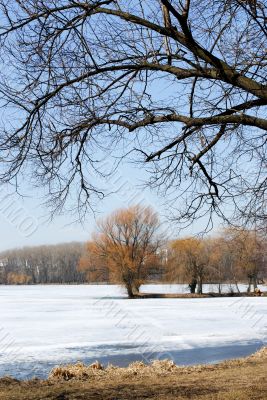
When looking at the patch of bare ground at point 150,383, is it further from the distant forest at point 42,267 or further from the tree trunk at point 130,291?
the distant forest at point 42,267

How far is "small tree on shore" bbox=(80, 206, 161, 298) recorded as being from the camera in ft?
168

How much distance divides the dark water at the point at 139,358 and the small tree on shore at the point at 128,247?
35071 millimetres

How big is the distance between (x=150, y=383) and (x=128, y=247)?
44375mm

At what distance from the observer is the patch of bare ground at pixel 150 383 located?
737cm

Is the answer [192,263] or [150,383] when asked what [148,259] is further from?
[150,383]

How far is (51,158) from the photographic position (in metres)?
6.51

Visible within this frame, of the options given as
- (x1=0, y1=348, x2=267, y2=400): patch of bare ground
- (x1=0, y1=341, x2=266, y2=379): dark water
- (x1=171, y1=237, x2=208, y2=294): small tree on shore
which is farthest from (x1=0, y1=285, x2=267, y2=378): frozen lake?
(x1=171, y1=237, x2=208, y2=294): small tree on shore

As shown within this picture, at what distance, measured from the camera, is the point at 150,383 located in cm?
888

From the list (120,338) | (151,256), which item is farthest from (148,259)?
(120,338)

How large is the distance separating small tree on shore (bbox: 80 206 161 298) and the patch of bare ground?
39324 mm

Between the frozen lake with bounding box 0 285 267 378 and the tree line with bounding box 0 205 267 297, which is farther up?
the tree line with bounding box 0 205 267 297

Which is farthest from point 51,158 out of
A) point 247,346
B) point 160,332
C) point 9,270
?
point 9,270

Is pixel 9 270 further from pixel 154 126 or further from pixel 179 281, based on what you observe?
pixel 154 126

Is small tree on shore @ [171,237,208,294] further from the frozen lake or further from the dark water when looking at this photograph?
the dark water
